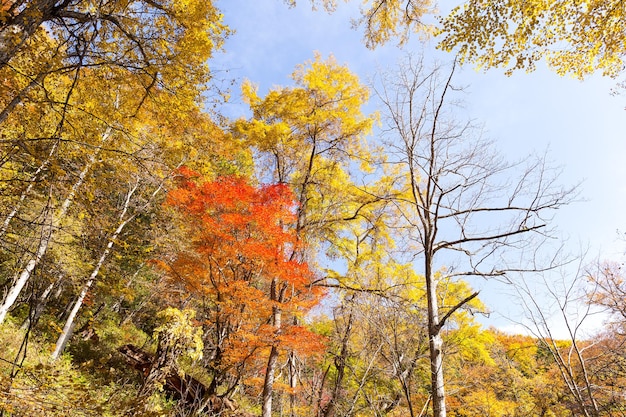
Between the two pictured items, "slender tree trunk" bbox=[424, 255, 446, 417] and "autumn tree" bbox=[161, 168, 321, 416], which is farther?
"autumn tree" bbox=[161, 168, 321, 416]

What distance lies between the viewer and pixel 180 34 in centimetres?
490

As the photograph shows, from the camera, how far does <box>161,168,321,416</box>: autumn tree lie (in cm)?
695

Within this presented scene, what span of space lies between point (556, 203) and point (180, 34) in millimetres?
5589

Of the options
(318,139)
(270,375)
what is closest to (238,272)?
Result: (270,375)

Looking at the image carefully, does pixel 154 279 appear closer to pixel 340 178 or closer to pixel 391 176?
pixel 340 178

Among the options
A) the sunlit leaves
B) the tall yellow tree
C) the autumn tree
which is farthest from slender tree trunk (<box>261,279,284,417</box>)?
the tall yellow tree

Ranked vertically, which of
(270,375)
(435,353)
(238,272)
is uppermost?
(238,272)

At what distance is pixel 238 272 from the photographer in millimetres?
7727

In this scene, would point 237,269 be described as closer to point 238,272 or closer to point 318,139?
point 238,272

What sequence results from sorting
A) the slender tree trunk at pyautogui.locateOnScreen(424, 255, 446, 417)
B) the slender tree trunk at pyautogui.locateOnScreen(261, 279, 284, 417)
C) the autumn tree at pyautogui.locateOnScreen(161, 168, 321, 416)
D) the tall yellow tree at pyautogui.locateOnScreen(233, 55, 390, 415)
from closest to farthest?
the slender tree trunk at pyautogui.locateOnScreen(424, 255, 446, 417) < the autumn tree at pyautogui.locateOnScreen(161, 168, 321, 416) < the slender tree trunk at pyautogui.locateOnScreen(261, 279, 284, 417) < the tall yellow tree at pyautogui.locateOnScreen(233, 55, 390, 415)

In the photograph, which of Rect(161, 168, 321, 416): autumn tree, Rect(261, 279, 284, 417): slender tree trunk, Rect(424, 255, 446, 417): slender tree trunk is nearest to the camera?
Rect(424, 255, 446, 417): slender tree trunk

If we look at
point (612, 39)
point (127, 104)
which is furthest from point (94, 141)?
point (612, 39)

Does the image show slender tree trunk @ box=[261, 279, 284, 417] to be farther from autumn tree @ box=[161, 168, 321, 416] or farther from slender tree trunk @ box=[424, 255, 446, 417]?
slender tree trunk @ box=[424, 255, 446, 417]

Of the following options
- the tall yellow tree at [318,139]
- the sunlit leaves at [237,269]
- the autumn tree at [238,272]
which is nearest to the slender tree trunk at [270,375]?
the autumn tree at [238,272]
